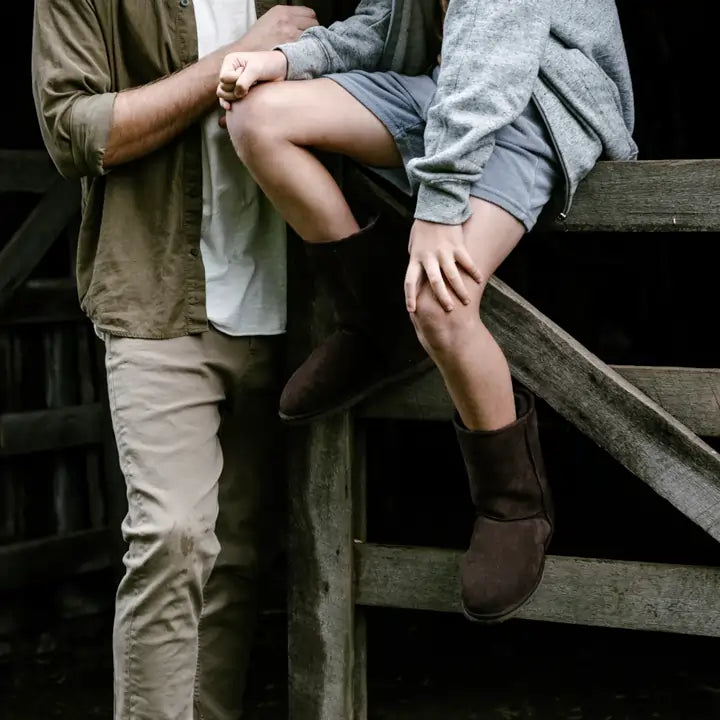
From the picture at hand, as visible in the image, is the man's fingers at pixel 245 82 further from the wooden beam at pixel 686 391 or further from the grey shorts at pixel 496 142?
the wooden beam at pixel 686 391

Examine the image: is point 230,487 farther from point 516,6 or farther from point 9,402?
point 9,402

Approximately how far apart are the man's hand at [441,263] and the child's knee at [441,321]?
0.01 metres

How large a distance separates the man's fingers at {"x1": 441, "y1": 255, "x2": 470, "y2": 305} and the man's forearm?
0.70m

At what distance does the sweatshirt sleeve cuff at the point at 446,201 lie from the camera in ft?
7.29

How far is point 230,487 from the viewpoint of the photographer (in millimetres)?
2979

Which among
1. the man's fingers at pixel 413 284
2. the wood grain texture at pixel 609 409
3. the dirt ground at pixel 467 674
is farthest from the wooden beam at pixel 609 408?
the dirt ground at pixel 467 674

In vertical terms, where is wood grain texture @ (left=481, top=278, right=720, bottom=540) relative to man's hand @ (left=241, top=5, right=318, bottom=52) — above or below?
below

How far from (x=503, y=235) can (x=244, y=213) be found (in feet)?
2.28

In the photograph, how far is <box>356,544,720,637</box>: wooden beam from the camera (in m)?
2.63

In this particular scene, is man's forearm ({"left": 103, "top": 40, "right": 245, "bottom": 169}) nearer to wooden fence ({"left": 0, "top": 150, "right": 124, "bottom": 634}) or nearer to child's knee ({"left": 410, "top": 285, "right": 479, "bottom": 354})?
child's knee ({"left": 410, "top": 285, "right": 479, "bottom": 354})

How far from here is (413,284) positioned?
2264mm

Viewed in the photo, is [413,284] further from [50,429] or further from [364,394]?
[50,429]

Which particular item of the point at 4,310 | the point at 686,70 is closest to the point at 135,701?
the point at 4,310

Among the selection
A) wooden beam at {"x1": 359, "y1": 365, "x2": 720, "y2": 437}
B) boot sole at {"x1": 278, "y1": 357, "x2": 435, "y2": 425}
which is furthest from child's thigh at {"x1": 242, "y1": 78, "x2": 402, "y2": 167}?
wooden beam at {"x1": 359, "y1": 365, "x2": 720, "y2": 437}
